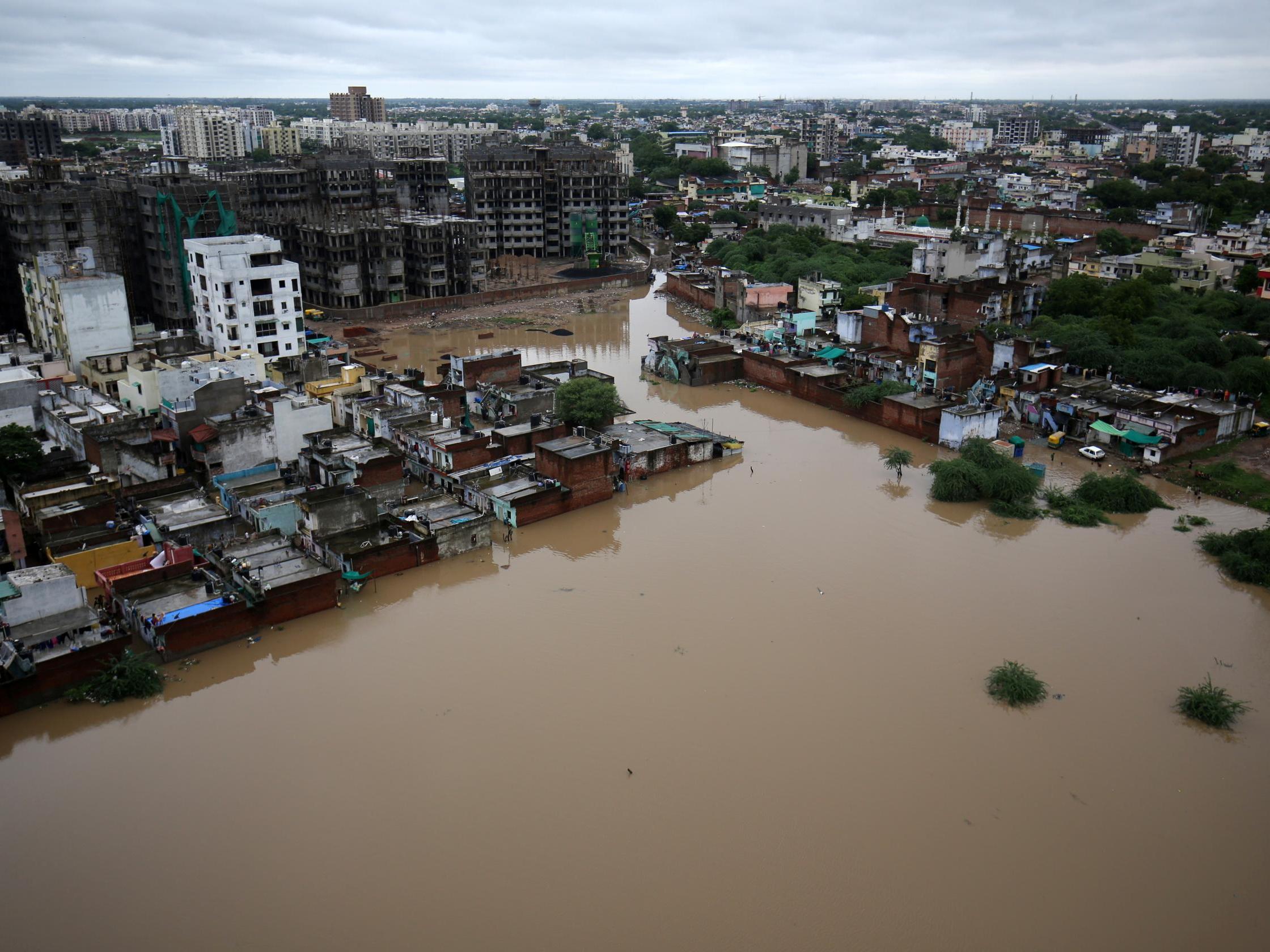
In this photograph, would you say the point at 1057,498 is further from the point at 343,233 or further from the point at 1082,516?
the point at 343,233

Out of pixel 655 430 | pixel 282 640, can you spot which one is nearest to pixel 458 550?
pixel 282 640

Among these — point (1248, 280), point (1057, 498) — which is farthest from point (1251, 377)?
point (1248, 280)

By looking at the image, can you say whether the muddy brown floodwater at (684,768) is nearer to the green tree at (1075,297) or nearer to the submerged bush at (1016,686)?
the submerged bush at (1016,686)

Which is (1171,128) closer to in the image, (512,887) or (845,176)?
(845,176)

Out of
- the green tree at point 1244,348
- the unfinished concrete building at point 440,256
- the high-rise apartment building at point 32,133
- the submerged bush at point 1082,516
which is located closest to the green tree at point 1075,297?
the green tree at point 1244,348

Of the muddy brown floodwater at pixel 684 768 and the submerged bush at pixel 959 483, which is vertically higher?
the submerged bush at pixel 959 483

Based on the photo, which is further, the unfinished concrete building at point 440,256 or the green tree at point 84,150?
the green tree at point 84,150
